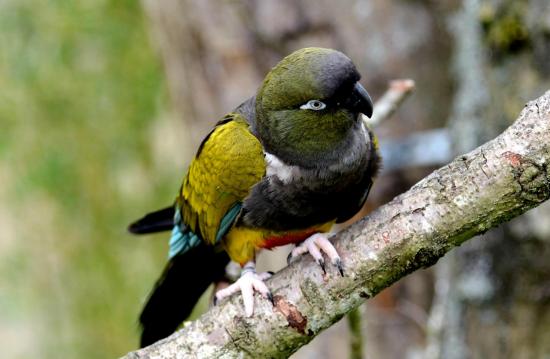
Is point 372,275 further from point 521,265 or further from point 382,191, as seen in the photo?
point 382,191

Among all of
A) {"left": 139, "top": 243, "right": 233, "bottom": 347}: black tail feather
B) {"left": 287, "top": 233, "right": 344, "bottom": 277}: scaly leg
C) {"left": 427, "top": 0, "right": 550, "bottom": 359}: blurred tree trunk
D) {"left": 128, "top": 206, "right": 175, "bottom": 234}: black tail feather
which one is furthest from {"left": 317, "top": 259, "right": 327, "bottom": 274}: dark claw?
{"left": 427, "top": 0, "right": 550, "bottom": 359}: blurred tree trunk

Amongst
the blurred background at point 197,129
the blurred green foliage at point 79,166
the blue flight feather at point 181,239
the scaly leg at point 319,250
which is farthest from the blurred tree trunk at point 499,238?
the blurred green foliage at point 79,166

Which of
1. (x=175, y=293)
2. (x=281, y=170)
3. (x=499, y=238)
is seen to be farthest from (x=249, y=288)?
(x=499, y=238)

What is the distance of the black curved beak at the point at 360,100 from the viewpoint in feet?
8.14

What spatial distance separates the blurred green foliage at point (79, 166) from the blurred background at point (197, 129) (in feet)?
0.04

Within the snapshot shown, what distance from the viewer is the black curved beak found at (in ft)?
8.14

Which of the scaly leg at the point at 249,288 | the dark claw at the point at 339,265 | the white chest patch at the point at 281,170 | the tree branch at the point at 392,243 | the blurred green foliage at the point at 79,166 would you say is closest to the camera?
the tree branch at the point at 392,243

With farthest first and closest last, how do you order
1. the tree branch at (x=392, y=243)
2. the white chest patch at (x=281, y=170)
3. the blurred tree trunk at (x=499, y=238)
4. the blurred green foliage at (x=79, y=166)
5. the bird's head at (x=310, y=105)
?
1. the blurred green foliage at (x=79, y=166)
2. the blurred tree trunk at (x=499, y=238)
3. the white chest patch at (x=281, y=170)
4. the bird's head at (x=310, y=105)
5. the tree branch at (x=392, y=243)

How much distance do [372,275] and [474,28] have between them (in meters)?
1.85

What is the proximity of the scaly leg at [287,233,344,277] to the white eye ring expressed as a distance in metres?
0.45

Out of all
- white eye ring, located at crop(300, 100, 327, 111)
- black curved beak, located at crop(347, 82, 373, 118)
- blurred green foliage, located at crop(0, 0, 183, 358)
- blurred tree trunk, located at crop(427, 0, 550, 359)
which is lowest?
blurred tree trunk, located at crop(427, 0, 550, 359)

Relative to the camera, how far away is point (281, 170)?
8.58 ft

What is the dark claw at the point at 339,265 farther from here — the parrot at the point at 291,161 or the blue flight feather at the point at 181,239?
the blue flight feather at the point at 181,239

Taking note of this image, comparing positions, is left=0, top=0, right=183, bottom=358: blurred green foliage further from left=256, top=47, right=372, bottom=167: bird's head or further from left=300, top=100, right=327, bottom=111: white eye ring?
left=300, top=100, right=327, bottom=111: white eye ring
